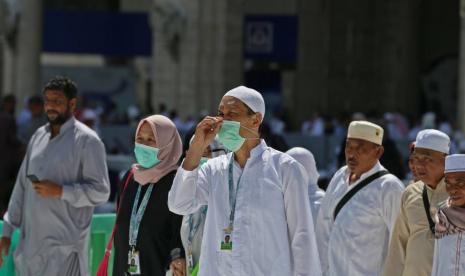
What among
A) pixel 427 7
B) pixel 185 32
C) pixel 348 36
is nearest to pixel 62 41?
pixel 185 32

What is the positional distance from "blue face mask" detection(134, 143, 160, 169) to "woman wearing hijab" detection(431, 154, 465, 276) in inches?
64.6

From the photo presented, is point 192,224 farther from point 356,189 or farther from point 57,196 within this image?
point 57,196

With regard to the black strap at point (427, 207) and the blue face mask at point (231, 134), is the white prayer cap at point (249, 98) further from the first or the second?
the black strap at point (427, 207)

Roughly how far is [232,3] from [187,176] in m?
19.1

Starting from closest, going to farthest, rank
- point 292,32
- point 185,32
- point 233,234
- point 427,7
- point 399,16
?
point 233,234
point 185,32
point 292,32
point 399,16
point 427,7

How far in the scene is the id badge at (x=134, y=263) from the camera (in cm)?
702

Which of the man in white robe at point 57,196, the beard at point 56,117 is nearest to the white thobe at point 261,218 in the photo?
the man in white robe at point 57,196

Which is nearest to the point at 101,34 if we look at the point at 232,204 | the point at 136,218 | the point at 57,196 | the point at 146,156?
the point at 57,196

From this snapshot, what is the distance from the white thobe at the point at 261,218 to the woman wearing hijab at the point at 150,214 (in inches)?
25.7

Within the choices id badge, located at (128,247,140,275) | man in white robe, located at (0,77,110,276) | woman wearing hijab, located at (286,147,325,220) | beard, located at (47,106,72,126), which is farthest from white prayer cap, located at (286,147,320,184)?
id badge, located at (128,247,140,275)

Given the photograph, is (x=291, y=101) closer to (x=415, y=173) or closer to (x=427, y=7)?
(x=427, y=7)

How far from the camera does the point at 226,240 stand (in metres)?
6.26

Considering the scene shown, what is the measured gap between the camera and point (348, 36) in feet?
99.2

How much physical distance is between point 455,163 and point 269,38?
20.4 m
